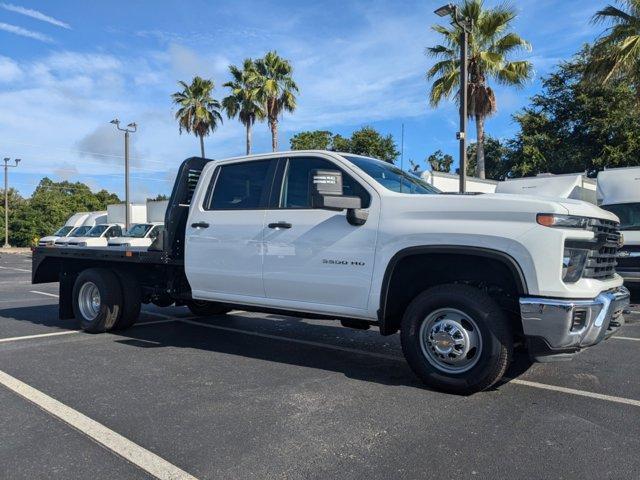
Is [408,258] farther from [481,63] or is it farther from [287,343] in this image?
[481,63]

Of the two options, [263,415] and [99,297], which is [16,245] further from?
[263,415]

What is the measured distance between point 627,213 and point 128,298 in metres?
10.0

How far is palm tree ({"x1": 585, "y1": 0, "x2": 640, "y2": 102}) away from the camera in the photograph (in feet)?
49.8

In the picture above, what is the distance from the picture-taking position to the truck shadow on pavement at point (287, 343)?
5.38 meters

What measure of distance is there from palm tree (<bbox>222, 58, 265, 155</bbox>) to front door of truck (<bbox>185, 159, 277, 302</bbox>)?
24.2 metres

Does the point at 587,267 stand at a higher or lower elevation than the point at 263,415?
higher

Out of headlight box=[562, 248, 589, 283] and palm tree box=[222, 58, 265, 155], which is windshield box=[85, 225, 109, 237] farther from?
headlight box=[562, 248, 589, 283]

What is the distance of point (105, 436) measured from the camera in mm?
3684

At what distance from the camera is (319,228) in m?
5.12

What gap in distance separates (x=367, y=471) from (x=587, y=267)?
7.84 feet

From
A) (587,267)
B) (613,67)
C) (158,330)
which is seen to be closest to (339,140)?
(613,67)

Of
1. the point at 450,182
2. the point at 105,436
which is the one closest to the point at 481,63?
the point at 450,182

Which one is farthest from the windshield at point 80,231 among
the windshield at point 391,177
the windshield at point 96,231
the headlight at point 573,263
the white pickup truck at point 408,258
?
the headlight at point 573,263

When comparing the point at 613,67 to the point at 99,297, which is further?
the point at 613,67
